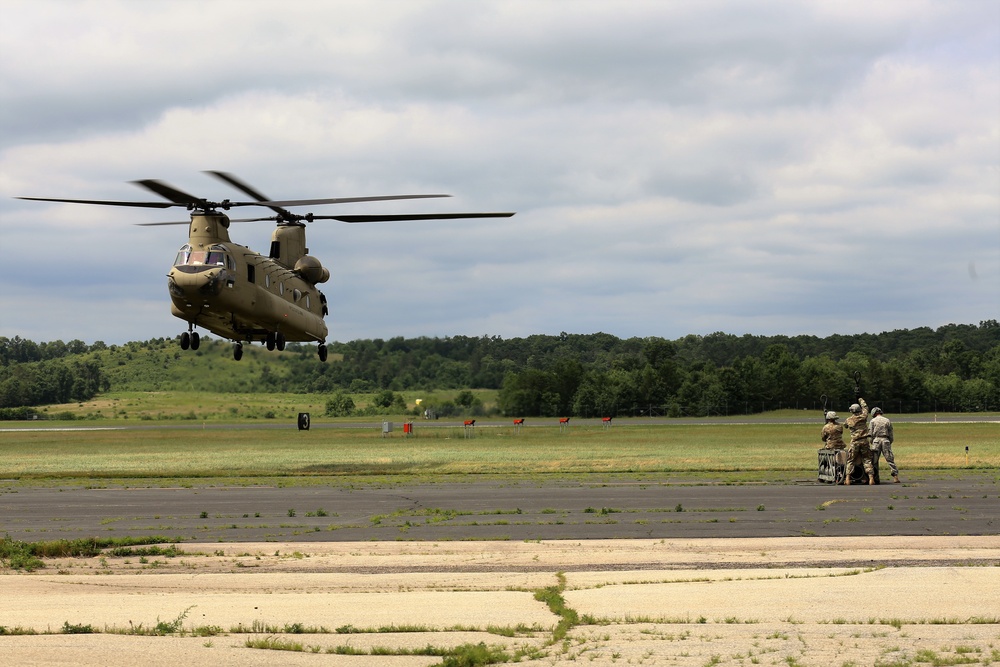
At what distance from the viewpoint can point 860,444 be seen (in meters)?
29.2

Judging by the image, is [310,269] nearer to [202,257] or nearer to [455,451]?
[202,257]

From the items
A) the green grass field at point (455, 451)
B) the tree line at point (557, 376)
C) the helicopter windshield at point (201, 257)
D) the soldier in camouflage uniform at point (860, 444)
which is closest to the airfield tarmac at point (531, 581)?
the soldier in camouflage uniform at point (860, 444)

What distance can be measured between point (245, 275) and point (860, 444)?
20973 mm

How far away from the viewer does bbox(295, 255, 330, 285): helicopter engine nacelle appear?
41531 millimetres

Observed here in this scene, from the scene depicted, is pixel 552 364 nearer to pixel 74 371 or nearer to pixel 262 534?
pixel 74 371

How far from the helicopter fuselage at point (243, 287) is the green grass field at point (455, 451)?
18.5 ft

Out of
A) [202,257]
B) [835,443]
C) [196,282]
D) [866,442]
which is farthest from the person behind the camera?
[202,257]

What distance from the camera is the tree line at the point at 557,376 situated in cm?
8362

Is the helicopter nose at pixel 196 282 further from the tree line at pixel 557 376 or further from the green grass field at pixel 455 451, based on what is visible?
the tree line at pixel 557 376

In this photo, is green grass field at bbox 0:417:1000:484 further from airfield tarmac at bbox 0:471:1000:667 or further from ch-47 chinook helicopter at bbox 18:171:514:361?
airfield tarmac at bbox 0:471:1000:667

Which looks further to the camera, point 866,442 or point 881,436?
point 881,436

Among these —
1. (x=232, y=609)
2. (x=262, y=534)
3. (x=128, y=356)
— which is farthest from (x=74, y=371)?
(x=232, y=609)

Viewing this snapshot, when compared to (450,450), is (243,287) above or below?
above

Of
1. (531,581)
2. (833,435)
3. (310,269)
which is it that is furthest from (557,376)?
(531,581)
